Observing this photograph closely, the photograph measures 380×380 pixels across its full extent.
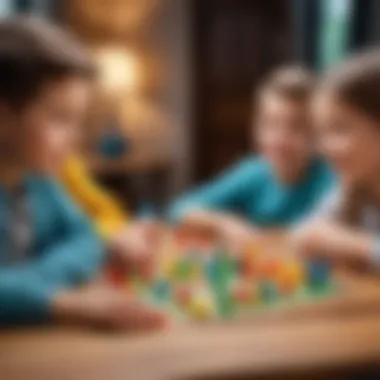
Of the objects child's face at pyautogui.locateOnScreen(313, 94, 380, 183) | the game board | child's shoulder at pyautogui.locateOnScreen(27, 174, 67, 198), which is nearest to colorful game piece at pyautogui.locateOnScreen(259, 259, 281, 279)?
the game board

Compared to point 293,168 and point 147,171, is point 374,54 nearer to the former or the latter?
point 293,168

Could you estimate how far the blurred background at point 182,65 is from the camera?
906 millimetres

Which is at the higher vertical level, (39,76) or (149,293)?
(39,76)

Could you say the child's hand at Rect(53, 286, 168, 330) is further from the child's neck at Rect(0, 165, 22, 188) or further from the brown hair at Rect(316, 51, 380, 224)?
the brown hair at Rect(316, 51, 380, 224)

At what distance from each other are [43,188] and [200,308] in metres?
0.17

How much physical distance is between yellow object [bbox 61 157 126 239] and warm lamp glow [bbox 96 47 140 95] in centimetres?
7

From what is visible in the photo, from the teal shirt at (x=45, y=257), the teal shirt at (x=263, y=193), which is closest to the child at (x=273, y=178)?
the teal shirt at (x=263, y=193)

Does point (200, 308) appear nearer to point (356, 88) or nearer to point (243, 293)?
point (243, 293)

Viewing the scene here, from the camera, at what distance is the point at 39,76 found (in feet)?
2.84

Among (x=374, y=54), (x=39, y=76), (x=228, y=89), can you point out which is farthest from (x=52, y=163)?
(x=374, y=54)

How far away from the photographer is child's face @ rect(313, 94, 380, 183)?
956 mm

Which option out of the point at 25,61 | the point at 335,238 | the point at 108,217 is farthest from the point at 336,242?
the point at 25,61

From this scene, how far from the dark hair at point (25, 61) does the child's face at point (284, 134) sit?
196 millimetres

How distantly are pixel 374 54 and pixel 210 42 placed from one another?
0.16m
